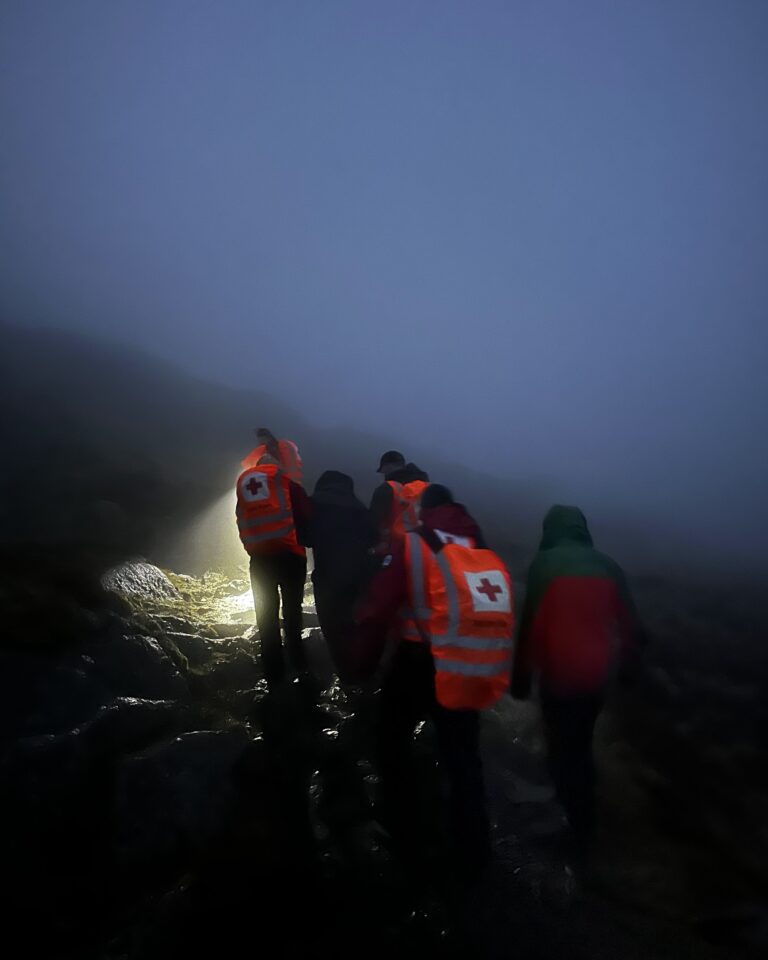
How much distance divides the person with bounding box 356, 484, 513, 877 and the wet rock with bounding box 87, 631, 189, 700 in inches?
111

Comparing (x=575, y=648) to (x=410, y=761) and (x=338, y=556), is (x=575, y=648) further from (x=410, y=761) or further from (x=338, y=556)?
(x=338, y=556)

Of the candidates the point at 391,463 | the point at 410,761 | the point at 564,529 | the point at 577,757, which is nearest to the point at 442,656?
the point at 410,761

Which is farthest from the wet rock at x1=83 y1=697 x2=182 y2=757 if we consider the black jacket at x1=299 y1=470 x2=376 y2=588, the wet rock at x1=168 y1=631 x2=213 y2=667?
the black jacket at x1=299 y1=470 x2=376 y2=588

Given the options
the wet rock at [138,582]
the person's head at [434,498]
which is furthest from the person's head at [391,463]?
the wet rock at [138,582]

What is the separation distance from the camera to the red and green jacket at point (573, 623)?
371 centimetres

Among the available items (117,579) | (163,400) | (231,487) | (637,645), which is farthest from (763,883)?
(163,400)

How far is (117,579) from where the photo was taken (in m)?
7.44

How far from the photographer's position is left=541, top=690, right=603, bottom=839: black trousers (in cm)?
382

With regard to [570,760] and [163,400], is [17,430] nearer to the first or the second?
[163,400]

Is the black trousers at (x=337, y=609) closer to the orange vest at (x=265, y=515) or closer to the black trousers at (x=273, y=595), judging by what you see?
the black trousers at (x=273, y=595)

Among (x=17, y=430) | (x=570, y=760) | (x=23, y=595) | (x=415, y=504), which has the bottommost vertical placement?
(x=570, y=760)

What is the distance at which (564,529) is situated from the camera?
4363 millimetres

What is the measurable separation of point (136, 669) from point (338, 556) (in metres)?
2.57

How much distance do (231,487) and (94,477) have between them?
5.50 m
